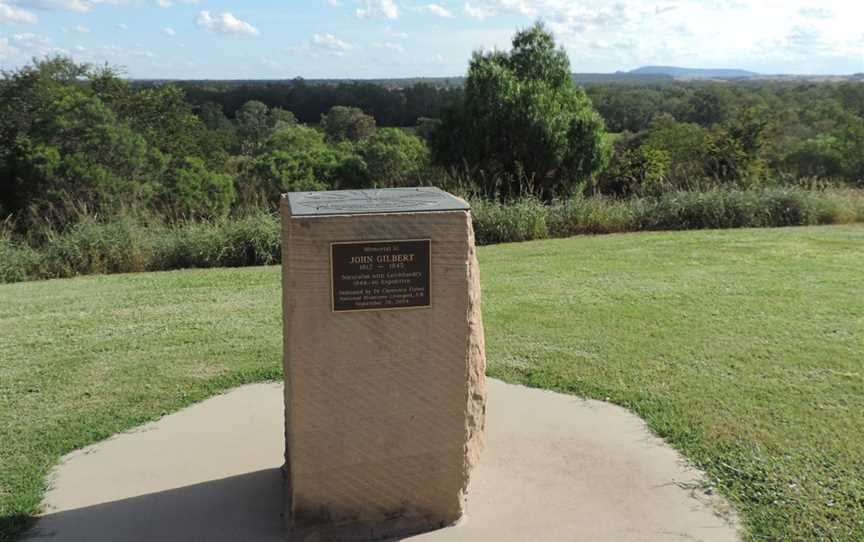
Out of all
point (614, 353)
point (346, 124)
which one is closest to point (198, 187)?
point (614, 353)

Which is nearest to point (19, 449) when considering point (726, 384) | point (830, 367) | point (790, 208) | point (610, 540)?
point (610, 540)

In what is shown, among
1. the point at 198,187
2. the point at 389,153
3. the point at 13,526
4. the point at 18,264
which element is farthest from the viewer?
the point at 389,153

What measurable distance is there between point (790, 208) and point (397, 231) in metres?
10.6

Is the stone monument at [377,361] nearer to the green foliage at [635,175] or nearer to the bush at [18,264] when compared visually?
the bush at [18,264]

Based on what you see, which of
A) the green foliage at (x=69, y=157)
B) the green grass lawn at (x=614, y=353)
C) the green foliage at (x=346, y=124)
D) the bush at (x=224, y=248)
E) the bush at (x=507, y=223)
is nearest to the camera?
the green grass lawn at (x=614, y=353)

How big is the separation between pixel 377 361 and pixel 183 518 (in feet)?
4.21

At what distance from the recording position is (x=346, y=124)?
52656mm

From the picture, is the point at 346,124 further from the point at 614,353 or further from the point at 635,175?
the point at 614,353

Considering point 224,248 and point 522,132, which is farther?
point 522,132

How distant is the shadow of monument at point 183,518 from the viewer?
12.3ft

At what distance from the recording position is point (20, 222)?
1641 cm

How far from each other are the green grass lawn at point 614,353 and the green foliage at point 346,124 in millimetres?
41672

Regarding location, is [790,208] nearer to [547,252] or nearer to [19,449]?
[547,252]

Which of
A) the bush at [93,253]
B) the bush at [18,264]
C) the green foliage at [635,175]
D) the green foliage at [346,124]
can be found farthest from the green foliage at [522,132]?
the green foliage at [346,124]
